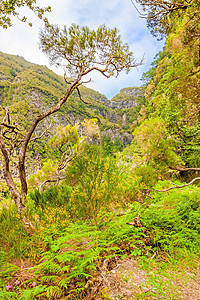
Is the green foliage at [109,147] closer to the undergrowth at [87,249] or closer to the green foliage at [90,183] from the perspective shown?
the green foliage at [90,183]

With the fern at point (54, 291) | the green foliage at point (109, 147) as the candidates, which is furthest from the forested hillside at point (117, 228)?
the green foliage at point (109, 147)

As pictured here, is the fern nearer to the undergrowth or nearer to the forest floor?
the undergrowth

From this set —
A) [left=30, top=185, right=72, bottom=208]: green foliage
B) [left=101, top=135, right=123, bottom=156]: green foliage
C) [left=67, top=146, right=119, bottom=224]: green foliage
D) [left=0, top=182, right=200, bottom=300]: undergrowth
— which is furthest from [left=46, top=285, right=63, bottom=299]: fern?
[left=101, top=135, right=123, bottom=156]: green foliage

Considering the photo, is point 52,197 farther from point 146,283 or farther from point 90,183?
point 146,283

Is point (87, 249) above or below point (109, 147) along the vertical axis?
below

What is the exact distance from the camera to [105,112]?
136m

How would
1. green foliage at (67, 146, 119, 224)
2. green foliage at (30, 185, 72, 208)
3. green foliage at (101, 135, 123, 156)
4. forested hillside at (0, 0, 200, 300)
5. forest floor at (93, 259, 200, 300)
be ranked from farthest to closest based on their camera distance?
green foliage at (101, 135, 123, 156), green foliage at (30, 185, 72, 208), green foliage at (67, 146, 119, 224), forested hillside at (0, 0, 200, 300), forest floor at (93, 259, 200, 300)

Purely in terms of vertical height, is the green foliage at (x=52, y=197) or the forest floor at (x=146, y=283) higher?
the forest floor at (x=146, y=283)

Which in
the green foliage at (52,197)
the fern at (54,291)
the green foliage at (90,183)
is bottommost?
the green foliage at (52,197)

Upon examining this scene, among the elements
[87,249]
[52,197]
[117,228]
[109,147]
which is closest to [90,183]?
[117,228]

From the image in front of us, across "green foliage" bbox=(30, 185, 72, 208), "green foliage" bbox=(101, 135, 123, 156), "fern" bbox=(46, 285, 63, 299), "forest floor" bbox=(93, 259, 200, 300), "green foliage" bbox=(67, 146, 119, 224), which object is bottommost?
"green foliage" bbox=(30, 185, 72, 208)

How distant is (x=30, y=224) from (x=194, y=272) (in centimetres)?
307

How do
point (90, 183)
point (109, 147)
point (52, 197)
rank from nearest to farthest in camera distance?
point (90, 183) → point (52, 197) → point (109, 147)

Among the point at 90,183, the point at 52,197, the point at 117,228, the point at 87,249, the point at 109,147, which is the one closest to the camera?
the point at 87,249
